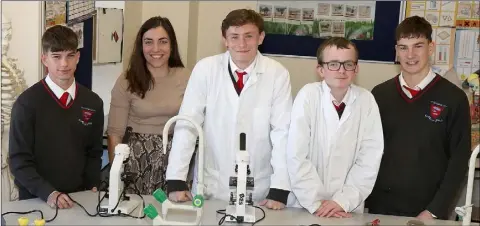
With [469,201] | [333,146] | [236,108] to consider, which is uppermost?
[236,108]

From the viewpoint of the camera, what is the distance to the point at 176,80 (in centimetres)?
286

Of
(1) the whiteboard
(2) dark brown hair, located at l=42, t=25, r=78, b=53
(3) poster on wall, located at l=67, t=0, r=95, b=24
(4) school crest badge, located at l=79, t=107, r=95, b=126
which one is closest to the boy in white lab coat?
(4) school crest badge, located at l=79, t=107, r=95, b=126

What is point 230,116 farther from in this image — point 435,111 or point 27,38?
point 27,38

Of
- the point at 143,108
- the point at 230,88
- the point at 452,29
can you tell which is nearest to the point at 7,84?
the point at 143,108

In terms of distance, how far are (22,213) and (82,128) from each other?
0.52 m

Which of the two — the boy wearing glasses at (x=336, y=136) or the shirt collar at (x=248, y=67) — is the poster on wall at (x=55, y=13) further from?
the boy wearing glasses at (x=336, y=136)

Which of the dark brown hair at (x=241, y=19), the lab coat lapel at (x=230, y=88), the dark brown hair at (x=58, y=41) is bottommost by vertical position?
the lab coat lapel at (x=230, y=88)

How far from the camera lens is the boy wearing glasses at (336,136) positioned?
2.14 metres

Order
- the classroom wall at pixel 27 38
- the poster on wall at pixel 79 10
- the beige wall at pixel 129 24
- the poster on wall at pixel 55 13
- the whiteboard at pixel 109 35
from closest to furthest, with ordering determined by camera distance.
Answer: the classroom wall at pixel 27 38 < the poster on wall at pixel 55 13 < the poster on wall at pixel 79 10 < the whiteboard at pixel 109 35 < the beige wall at pixel 129 24

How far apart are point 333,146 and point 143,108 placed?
108 cm

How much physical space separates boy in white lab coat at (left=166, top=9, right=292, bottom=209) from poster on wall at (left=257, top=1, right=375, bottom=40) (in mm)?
1791

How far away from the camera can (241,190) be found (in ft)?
6.21

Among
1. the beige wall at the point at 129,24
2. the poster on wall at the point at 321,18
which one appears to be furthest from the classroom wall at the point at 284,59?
the beige wall at the point at 129,24

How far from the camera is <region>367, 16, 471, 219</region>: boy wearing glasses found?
2363 millimetres
